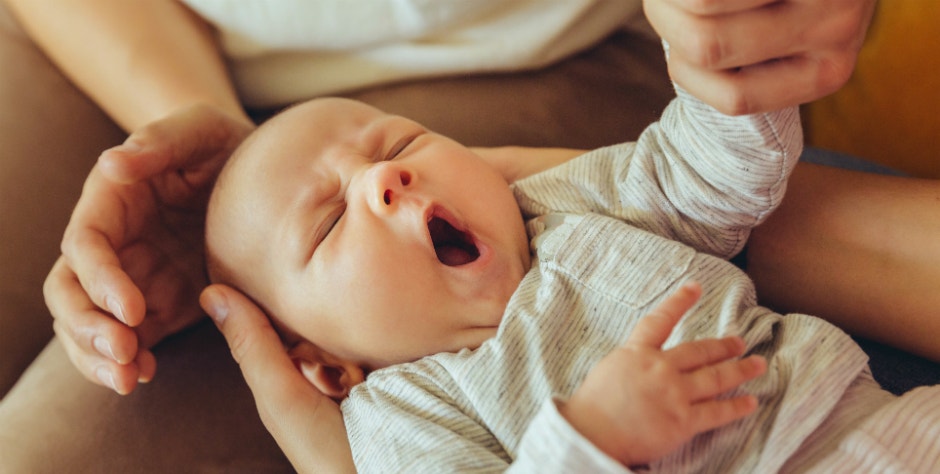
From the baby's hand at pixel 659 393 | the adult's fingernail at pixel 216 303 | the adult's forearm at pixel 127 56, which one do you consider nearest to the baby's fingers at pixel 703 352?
the baby's hand at pixel 659 393

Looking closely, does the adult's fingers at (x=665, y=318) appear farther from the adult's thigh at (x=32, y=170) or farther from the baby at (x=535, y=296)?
the adult's thigh at (x=32, y=170)

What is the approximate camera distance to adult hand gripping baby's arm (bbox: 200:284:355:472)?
894 mm

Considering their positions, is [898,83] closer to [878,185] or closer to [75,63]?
[878,185]

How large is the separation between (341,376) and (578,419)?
1.41 feet

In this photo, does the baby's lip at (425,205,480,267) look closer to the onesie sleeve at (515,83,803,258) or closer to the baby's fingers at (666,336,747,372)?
the onesie sleeve at (515,83,803,258)

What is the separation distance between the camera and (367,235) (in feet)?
2.92

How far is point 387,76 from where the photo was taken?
137 centimetres

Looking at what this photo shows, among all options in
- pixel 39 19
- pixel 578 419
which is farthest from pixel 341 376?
pixel 39 19

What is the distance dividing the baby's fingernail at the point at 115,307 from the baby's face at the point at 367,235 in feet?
0.56

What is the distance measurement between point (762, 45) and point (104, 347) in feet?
2.59

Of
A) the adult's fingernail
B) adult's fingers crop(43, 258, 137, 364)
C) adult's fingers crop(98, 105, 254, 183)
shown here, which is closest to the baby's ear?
the adult's fingernail

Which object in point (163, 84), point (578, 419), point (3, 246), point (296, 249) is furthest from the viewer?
point (163, 84)

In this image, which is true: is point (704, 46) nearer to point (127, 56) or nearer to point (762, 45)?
point (762, 45)

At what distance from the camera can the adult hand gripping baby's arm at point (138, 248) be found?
89 cm
